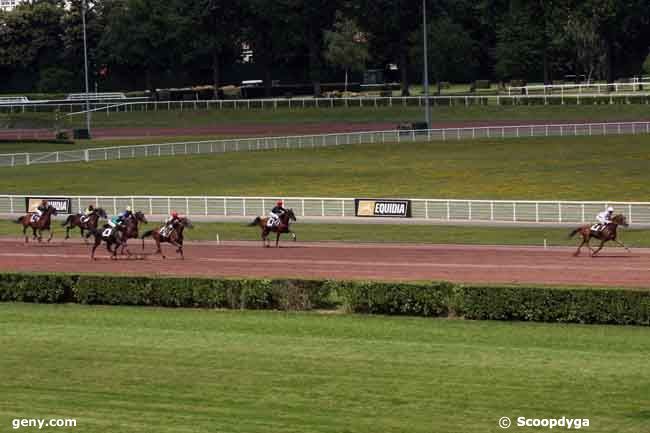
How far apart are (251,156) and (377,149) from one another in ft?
20.1

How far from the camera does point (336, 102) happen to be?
8288 cm

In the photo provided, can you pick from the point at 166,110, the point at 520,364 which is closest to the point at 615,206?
the point at 520,364

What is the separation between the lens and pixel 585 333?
64.2ft

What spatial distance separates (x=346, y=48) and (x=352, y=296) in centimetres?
7066

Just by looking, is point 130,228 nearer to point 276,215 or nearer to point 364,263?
point 276,215

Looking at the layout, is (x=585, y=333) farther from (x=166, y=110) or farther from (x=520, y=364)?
(x=166, y=110)

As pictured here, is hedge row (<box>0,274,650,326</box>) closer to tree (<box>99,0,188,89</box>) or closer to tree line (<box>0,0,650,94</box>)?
tree line (<box>0,0,650,94</box>)

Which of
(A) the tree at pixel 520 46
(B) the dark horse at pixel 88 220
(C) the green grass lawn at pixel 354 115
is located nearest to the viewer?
(B) the dark horse at pixel 88 220

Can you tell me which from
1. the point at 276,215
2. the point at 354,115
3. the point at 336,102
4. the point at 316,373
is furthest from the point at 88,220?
the point at 336,102

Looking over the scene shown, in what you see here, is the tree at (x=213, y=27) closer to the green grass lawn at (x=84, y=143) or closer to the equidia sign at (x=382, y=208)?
the green grass lawn at (x=84, y=143)

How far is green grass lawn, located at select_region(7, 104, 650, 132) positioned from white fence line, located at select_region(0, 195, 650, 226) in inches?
1339

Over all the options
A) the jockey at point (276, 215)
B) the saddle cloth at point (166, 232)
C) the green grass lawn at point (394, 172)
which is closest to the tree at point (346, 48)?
the green grass lawn at point (394, 172)

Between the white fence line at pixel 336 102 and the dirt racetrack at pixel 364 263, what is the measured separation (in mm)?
43108

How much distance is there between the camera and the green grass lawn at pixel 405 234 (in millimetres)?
32844
